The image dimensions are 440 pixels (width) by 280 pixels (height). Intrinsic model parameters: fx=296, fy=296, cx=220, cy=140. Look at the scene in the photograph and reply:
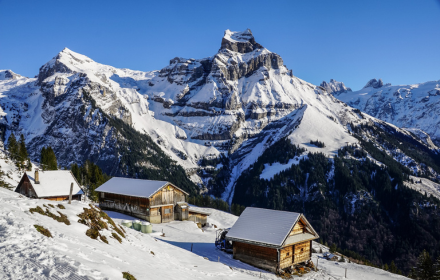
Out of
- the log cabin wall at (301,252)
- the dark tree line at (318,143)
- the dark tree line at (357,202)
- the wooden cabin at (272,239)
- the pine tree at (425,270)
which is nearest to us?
the wooden cabin at (272,239)

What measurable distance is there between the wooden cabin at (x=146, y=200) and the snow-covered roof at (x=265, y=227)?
826 inches

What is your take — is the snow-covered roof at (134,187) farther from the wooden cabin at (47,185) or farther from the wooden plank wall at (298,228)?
the wooden plank wall at (298,228)

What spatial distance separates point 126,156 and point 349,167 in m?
132

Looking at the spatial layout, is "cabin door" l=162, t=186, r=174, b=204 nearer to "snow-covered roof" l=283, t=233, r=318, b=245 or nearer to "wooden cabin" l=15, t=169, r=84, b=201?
"wooden cabin" l=15, t=169, r=84, b=201

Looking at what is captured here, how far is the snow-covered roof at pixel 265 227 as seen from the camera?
32.8m

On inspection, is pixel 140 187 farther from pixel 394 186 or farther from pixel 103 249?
pixel 394 186

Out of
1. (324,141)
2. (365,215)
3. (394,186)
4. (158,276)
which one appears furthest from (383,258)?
(158,276)

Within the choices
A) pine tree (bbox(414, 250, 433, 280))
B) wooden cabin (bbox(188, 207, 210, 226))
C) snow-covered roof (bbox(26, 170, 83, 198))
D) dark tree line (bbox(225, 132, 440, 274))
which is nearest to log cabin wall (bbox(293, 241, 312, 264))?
pine tree (bbox(414, 250, 433, 280))

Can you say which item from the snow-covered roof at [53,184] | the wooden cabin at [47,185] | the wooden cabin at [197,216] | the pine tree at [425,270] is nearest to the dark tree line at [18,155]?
the wooden cabin at [47,185]

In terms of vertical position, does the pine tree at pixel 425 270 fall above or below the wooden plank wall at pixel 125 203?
below

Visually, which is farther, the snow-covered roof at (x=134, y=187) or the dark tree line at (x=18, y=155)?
the dark tree line at (x=18, y=155)

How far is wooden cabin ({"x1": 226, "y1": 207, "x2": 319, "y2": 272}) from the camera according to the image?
32375 millimetres

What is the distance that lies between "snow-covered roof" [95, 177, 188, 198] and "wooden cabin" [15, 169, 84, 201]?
6.14 meters

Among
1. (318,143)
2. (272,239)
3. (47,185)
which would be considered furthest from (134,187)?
(318,143)
